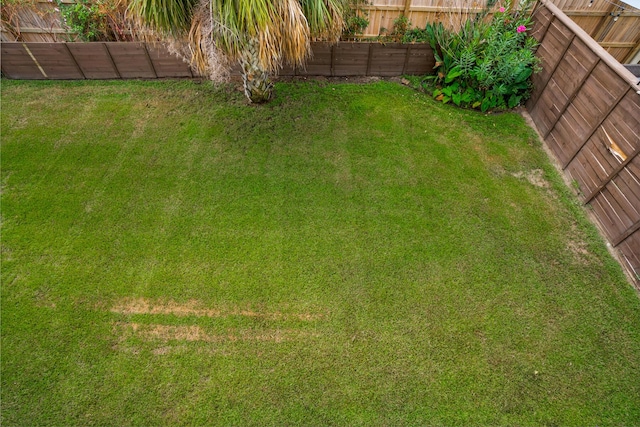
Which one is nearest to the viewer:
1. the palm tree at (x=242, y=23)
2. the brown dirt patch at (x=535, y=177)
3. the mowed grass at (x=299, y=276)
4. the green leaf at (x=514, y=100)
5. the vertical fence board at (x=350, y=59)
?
the mowed grass at (x=299, y=276)

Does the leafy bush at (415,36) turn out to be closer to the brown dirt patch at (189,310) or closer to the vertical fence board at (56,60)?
the brown dirt patch at (189,310)

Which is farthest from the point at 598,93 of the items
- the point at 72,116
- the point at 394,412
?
the point at 72,116

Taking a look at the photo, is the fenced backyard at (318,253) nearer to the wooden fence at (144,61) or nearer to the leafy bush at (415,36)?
the wooden fence at (144,61)

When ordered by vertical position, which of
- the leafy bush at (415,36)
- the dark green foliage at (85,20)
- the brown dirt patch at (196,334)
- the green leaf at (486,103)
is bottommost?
the brown dirt patch at (196,334)

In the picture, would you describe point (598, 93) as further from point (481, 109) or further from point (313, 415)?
point (313, 415)

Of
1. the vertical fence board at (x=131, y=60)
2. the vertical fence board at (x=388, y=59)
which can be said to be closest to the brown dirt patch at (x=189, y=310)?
the vertical fence board at (x=131, y=60)

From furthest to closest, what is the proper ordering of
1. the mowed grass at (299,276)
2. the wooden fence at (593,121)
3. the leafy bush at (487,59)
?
the leafy bush at (487,59), the wooden fence at (593,121), the mowed grass at (299,276)

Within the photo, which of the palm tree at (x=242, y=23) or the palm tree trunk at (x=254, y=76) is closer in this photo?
the palm tree at (x=242, y=23)

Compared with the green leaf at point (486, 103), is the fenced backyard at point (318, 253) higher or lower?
lower

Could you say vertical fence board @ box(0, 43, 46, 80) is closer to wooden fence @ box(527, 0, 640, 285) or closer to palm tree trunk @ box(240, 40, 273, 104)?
palm tree trunk @ box(240, 40, 273, 104)
